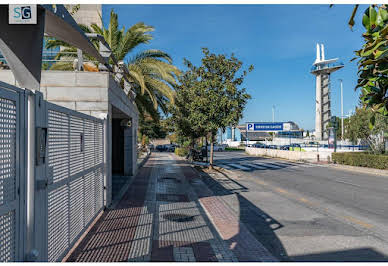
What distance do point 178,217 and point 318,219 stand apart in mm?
3470

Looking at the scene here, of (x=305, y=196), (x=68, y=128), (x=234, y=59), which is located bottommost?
(x=305, y=196)

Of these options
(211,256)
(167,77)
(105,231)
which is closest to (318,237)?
(211,256)

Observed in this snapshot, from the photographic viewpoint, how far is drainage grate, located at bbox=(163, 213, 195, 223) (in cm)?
765

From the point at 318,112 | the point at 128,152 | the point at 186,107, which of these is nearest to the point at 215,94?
the point at 186,107

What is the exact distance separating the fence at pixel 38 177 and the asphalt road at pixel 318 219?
3.52m

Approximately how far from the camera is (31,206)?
3.43 m

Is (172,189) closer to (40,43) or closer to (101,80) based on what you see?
(101,80)

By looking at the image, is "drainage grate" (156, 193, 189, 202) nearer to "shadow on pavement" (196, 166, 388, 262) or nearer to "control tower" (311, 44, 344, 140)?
"shadow on pavement" (196, 166, 388, 262)

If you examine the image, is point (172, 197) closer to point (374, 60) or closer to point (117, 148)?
point (117, 148)

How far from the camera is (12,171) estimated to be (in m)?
3.07

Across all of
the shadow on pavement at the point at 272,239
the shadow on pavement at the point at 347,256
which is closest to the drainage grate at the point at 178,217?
the shadow on pavement at the point at 272,239

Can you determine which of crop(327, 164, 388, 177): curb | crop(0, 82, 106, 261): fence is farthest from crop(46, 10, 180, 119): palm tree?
crop(327, 164, 388, 177): curb

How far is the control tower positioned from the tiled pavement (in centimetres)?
7169

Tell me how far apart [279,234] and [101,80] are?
565cm
